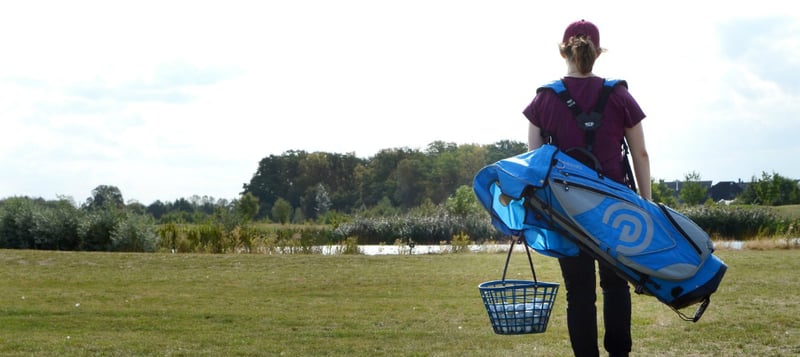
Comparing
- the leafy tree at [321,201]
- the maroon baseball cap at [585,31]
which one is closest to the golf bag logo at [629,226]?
the maroon baseball cap at [585,31]

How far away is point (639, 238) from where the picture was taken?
4.13 metres

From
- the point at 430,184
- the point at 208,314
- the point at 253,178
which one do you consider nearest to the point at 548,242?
the point at 208,314

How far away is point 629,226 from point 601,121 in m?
0.55

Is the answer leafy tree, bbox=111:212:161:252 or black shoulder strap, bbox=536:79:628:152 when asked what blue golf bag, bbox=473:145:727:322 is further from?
leafy tree, bbox=111:212:161:252

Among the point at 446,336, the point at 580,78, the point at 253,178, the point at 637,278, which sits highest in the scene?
the point at 253,178

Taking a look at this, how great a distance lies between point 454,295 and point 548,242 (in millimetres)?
7261

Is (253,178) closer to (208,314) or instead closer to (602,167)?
(208,314)

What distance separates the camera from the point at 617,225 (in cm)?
414

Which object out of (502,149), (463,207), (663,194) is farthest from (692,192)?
(502,149)

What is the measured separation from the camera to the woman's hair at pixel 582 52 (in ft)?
14.3

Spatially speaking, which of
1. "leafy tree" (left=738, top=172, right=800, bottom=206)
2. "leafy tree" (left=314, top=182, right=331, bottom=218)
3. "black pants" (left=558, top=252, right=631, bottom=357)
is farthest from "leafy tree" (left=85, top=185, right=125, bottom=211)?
"leafy tree" (left=738, top=172, right=800, bottom=206)

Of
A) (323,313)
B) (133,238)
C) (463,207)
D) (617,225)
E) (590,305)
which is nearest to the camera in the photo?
(617,225)

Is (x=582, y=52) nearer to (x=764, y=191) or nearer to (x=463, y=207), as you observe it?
(x=463, y=207)

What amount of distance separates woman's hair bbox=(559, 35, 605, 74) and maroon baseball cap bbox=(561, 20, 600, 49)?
28 millimetres
